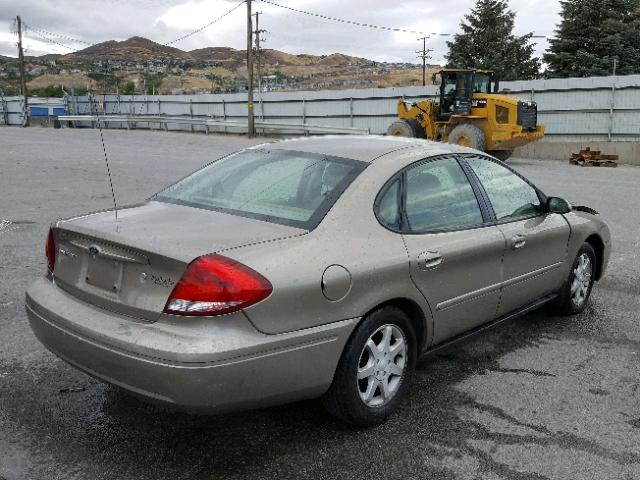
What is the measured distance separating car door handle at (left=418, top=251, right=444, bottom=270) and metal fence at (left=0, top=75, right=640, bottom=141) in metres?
8.12

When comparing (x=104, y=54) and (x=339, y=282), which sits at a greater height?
(x=104, y=54)

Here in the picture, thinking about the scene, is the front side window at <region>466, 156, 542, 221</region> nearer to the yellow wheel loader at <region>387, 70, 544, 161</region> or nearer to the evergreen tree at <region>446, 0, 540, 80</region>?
the yellow wheel loader at <region>387, 70, 544, 161</region>

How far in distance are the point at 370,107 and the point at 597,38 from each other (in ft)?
57.3

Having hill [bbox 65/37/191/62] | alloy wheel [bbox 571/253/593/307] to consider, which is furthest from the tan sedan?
hill [bbox 65/37/191/62]

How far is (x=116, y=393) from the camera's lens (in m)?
3.56

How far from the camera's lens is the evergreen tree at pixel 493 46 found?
49.2 m

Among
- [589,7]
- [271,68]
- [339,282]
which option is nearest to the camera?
[339,282]

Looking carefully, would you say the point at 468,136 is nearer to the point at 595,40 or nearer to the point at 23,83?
the point at 595,40

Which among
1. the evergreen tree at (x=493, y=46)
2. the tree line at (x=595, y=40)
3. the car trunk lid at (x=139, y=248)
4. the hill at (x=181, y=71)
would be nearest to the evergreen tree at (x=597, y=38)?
the tree line at (x=595, y=40)

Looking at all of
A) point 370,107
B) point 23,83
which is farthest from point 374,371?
point 23,83

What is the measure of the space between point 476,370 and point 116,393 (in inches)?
84.2

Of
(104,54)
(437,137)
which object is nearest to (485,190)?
(437,137)

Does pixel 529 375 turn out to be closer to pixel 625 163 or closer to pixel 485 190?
pixel 485 190

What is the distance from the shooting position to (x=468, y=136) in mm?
18828
